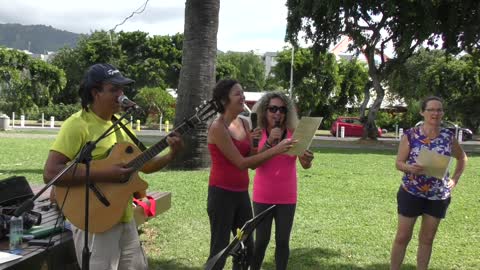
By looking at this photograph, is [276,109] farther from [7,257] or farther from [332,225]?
[332,225]

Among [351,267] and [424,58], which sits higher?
[424,58]

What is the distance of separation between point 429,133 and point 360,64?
3605cm

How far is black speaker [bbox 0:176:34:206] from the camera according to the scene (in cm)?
428

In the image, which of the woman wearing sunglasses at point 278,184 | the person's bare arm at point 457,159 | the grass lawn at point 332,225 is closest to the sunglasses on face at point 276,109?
the woman wearing sunglasses at point 278,184

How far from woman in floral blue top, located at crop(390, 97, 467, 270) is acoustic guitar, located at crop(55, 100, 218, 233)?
86.8 inches

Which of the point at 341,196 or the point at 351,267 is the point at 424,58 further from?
the point at 351,267

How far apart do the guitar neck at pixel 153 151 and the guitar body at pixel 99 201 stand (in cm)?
4

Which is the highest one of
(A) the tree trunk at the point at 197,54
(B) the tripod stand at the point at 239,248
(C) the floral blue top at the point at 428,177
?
(A) the tree trunk at the point at 197,54

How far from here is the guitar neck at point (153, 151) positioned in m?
3.03

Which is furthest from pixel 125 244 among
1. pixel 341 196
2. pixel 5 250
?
pixel 341 196

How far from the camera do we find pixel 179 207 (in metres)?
7.67

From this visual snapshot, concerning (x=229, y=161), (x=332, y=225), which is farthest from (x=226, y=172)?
(x=332, y=225)

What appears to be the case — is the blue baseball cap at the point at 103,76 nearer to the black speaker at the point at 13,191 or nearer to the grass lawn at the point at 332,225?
the black speaker at the point at 13,191

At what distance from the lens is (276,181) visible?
4039 mm
